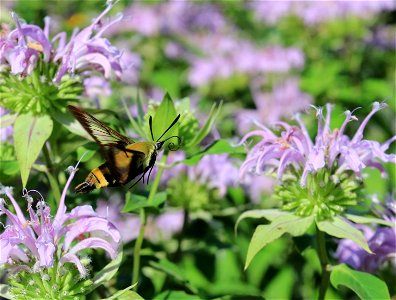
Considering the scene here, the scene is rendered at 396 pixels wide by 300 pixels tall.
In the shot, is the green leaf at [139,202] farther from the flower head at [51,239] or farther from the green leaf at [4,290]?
the green leaf at [4,290]

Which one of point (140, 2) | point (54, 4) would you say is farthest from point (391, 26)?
point (54, 4)

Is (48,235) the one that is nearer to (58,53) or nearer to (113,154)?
(113,154)

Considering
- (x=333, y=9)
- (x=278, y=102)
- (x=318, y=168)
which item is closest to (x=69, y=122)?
(x=318, y=168)

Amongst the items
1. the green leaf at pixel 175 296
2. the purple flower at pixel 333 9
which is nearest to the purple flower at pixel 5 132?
the green leaf at pixel 175 296

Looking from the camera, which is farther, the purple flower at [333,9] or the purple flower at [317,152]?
the purple flower at [333,9]

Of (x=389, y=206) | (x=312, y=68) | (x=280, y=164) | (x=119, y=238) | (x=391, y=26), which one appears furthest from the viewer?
(x=391, y=26)

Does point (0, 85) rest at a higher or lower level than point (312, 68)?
higher

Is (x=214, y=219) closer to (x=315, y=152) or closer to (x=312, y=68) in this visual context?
(x=315, y=152)
